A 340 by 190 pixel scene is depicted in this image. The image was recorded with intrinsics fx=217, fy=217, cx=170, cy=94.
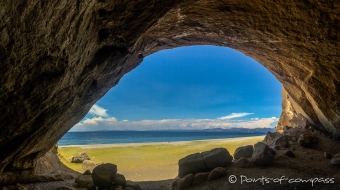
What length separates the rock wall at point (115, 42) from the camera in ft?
13.1

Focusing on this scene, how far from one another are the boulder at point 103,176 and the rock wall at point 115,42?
112 inches

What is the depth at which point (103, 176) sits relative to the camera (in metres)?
11.0

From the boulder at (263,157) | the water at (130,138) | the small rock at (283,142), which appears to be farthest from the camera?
the water at (130,138)

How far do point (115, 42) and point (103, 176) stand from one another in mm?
7279

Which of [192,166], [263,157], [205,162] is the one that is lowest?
[192,166]

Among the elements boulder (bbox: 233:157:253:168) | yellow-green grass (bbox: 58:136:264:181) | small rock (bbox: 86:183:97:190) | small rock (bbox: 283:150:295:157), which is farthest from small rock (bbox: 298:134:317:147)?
small rock (bbox: 86:183:97:190)

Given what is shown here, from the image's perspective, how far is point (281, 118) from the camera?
74.7ft

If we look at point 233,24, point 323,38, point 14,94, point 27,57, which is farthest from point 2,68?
point 323,38

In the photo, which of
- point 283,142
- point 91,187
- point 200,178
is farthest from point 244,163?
point 91,187

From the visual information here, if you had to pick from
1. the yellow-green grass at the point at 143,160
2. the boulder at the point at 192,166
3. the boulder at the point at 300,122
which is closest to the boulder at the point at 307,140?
the boulder at the point at 300,122

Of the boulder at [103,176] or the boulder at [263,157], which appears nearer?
the boulder at [263,157]

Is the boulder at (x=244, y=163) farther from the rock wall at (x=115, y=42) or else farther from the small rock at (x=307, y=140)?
the rock wall at (x=115, y=42)

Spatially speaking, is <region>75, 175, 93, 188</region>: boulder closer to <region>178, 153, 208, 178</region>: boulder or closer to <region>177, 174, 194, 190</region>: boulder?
<region>177, 174, 194, 190</region>: boulder

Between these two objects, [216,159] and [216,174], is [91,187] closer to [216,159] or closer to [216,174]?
[216,174]
